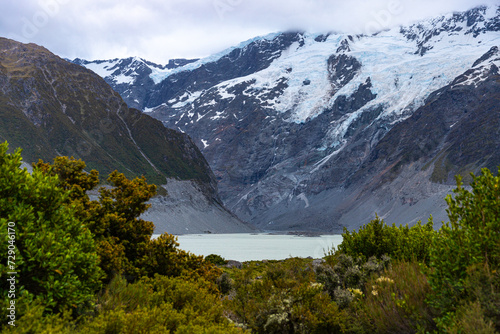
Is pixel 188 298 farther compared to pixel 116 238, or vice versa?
pixel 116 238

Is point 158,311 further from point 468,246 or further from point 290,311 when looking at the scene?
point 468,246

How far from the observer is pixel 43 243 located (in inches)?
364

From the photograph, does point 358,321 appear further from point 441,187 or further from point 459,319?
point 441,187

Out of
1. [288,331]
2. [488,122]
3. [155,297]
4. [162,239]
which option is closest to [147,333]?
[155,297]

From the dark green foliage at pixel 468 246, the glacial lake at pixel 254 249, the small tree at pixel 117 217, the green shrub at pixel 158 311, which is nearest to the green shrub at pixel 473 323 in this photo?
the dark green foliage at pixel 468 246

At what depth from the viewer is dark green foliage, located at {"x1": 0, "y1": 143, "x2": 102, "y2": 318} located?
9086mm

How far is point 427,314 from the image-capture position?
1005 cm

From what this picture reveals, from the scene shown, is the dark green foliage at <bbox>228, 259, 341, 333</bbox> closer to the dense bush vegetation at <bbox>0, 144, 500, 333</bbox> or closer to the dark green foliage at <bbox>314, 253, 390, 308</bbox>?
the dense bush vegetation at <bbox>0, 144, 500, 333</bbox>

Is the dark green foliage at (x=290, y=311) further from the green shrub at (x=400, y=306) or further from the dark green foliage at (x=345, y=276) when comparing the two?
the dark green foliage at (x=345, y=276)

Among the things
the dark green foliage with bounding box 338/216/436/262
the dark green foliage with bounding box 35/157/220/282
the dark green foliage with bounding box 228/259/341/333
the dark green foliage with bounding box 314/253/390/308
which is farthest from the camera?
the dark green foliage with bounding box 338/216/436/262

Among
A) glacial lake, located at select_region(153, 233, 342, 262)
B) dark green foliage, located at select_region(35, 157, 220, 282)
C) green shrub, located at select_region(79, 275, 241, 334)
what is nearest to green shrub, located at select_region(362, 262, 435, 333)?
green shrub, located at select_region(79, 275, 241, 334)

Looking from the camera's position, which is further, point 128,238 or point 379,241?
point 379,241

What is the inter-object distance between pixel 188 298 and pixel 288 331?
3.45 meters

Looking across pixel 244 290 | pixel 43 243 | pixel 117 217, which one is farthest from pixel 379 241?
pixel 43 243
